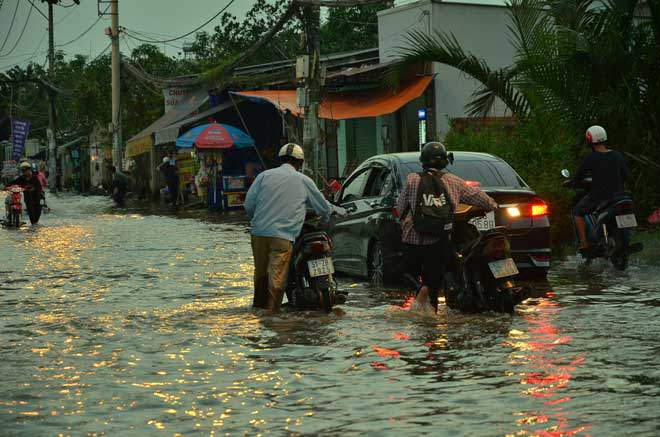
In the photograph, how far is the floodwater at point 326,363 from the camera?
263 inches

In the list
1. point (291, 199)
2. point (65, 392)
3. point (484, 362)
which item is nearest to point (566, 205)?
point (291, 199)

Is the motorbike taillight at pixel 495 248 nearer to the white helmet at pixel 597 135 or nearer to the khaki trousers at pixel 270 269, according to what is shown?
the khaki trousers at pixel 270 269

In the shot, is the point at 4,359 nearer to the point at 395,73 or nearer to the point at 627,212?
the point at 627,212

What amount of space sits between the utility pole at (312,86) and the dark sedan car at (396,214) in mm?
13174

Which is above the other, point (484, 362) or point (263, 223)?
point (263, 223)

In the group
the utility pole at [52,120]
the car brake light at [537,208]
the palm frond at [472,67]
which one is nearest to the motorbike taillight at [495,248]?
the car brake light at [537,208]

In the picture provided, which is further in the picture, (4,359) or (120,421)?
(4,359)

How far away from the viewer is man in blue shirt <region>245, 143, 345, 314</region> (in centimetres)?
1187

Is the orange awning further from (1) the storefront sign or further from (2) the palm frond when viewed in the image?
(1) the storefront sign

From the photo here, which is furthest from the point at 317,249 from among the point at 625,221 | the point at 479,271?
the point at 625,221

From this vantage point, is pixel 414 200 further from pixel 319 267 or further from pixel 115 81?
pixel 115 81

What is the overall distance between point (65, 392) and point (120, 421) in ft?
3.49

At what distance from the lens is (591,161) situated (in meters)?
15.1

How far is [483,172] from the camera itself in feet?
46.9
